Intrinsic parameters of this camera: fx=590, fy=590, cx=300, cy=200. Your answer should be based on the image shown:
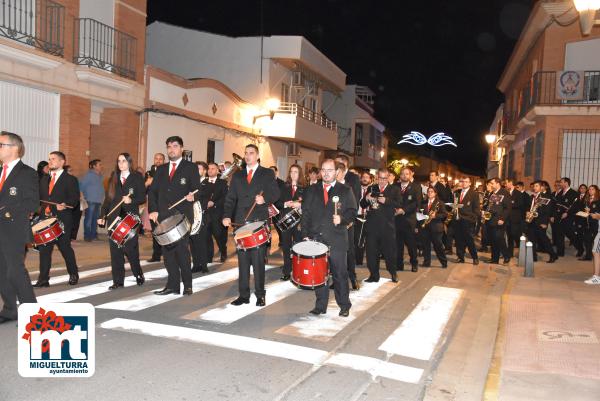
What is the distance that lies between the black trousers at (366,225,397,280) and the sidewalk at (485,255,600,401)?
2.04m

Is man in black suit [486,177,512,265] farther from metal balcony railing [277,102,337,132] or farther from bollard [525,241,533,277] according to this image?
metal balcony railing [277,102,337,132]

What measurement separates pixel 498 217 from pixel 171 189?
8.23 metres

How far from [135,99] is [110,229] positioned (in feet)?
34.0

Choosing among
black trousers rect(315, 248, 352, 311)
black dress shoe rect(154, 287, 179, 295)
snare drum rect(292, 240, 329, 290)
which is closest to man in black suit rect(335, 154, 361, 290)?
black trousers rect(315, 248, 352, 311)

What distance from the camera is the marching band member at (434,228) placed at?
1309 cm

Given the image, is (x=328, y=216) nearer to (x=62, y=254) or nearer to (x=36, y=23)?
(x=62, y=254)

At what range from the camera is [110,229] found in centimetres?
867

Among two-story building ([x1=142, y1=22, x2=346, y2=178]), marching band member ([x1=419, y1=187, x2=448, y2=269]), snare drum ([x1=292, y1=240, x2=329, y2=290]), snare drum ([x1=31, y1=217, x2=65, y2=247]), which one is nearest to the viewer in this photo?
snare drum ([x1=292, y1=240, x2=329, y2=290])

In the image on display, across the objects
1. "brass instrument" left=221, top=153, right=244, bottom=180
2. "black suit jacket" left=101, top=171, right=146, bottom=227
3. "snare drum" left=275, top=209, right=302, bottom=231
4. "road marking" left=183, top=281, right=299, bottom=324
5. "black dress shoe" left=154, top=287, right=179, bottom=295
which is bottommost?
"road marking" left=183, top=281, right=299, bottom=324

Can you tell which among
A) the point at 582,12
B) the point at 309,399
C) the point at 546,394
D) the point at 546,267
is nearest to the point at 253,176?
the point at 309,399

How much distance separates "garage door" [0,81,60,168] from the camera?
14.2 meters

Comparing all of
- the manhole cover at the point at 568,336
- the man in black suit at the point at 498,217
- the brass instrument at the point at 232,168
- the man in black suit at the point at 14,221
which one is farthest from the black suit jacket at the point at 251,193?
the man in black suit at the point at 498,217

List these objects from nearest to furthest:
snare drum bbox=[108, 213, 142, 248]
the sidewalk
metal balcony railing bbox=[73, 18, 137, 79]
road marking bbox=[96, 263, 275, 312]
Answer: the sidewalk → road marking bbox=[96, 263, 275, 312] → snare drum bbox=[108, 213, 142, 248] → metal balcony railing bbox=[73, 18, 137, 79]

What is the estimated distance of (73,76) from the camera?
16.0m
